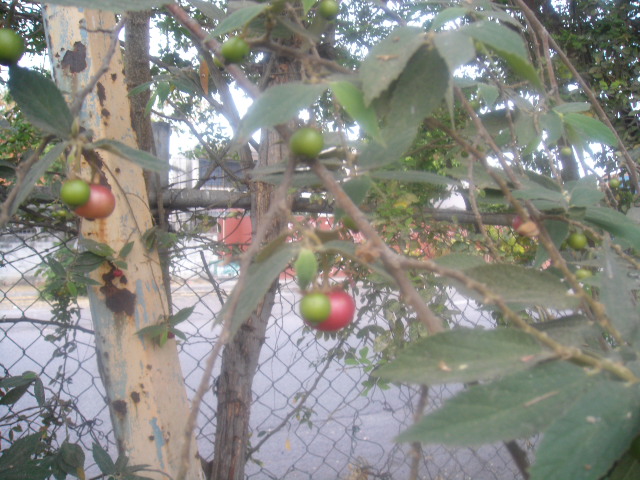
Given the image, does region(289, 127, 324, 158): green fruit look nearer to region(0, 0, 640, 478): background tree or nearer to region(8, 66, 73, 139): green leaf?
region(0, 0, 640, 478): background tree

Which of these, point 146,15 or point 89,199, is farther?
point 146,15

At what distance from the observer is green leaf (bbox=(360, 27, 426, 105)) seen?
385 millimetres

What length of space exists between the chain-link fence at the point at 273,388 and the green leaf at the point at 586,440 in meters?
0.08

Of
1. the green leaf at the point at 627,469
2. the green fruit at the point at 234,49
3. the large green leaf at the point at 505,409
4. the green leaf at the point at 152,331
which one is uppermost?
the green fruit at the point at 234,49

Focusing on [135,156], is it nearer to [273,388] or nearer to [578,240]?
[578,240]

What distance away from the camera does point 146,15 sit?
126 cm

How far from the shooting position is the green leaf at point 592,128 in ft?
2.51

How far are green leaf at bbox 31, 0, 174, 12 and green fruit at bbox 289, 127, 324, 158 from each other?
0.62ft

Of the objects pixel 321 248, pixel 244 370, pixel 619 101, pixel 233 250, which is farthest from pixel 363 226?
pixel 619 101

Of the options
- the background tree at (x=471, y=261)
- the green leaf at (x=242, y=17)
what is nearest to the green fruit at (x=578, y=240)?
the background tree at (x=471, y=261)

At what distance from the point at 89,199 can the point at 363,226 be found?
14.8 inches

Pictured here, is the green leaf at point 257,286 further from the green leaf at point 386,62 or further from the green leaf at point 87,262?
the green leaf at point 87,262

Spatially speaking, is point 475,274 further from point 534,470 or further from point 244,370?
point 244,370

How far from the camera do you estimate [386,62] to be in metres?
0.40
